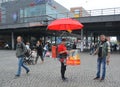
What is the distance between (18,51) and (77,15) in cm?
2622

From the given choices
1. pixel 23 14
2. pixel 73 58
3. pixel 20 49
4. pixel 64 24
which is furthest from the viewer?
pixel 23 14

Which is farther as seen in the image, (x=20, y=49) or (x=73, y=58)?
(x=73, y=58)

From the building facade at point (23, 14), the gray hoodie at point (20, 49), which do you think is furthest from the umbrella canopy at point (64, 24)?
the building facade at point (23, 14)

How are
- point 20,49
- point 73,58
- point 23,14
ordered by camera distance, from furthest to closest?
point 23,14 → point 73,58 → point 20,49

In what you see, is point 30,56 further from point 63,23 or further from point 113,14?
point 113,14

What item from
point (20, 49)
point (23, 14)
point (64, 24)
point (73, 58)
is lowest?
point (73, 58)

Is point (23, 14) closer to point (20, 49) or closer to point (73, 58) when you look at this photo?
point (73, 58)

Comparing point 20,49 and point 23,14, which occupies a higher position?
point 23,14

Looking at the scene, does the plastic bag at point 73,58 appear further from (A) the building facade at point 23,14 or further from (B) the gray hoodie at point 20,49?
(A) the building facade at point 23,14

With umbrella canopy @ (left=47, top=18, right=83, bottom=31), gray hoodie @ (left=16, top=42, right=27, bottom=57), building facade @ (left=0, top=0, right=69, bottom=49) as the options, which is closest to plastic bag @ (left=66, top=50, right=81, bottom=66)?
umbrella canopy @ (left=47, top=18, right=83, bottom=31)

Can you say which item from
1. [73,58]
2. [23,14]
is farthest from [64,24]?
[23,14]

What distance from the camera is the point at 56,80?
9234 mm

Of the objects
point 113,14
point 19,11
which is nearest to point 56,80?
point 113,14

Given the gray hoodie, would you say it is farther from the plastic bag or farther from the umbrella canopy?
the plastic bag
